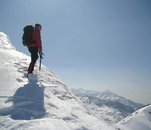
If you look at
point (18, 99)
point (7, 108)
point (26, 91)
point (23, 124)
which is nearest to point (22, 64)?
point (26, 91)

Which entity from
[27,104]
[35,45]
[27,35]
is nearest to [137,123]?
[35,45]

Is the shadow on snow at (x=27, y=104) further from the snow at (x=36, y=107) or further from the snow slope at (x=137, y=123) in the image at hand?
the snow slope at (x=137, y=123)

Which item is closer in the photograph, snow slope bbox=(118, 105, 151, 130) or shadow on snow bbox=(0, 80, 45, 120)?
shadow on snow bbox=(0, 80, 45, 120)

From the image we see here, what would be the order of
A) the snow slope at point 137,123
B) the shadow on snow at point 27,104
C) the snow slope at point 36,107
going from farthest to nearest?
the snow slope at point 137,123
the shadow on snow at point 27,104
the snow slope at point 36,107

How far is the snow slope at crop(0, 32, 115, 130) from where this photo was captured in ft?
30.3

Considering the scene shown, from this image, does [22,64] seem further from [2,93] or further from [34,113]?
[34,113]

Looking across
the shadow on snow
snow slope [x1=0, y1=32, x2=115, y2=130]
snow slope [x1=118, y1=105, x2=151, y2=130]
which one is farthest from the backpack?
snow slope [x1=118, y1=105, x2=151, y2=130]

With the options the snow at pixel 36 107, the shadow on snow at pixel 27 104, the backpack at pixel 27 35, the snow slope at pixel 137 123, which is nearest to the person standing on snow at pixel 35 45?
the backpack at pixel 27 35

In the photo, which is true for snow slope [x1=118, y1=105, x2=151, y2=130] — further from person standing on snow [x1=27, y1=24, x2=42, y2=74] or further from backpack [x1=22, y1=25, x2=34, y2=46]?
backpack [x1=22, y1=25, x2=34, y2=46]

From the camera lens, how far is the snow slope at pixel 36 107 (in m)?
9.25

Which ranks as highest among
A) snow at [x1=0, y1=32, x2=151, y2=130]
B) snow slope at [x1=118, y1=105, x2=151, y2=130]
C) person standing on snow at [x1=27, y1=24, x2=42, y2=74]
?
person standing on snow at [x1=27, y1=24, x2=42, y2=74]

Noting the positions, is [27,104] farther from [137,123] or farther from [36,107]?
[137,123]

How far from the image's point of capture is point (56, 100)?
13258 millimetres

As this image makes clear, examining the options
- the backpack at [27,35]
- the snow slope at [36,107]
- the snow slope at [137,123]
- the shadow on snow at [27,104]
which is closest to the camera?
the snow slope at [36,107]
